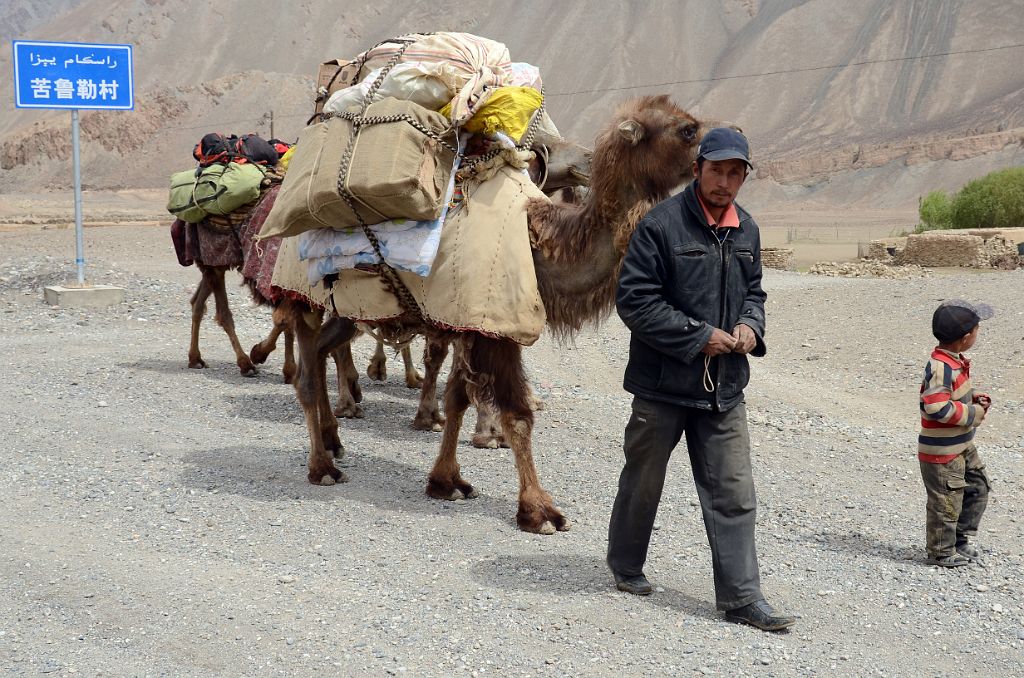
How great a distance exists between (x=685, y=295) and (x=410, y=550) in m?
1.92

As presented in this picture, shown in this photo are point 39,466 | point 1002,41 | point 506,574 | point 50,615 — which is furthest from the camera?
point 1002,41

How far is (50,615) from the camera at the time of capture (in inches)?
178

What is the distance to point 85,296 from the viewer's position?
14.3 meters

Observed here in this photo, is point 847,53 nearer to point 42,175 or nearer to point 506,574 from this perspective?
point 42,175

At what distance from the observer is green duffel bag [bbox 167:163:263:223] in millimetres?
9586

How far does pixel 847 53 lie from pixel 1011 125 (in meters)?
18.4

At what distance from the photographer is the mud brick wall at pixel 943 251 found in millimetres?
25728

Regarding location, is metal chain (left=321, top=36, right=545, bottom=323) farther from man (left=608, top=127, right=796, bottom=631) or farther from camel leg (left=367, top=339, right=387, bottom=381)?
camel leg (left=367, top=339, right=387, bottom=381)

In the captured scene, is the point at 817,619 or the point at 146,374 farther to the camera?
the point at 146,374

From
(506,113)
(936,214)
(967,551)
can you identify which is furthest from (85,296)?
(936,214)

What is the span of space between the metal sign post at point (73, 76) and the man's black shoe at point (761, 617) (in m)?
13.4

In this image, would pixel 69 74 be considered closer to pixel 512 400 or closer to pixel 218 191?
pixel 218 191

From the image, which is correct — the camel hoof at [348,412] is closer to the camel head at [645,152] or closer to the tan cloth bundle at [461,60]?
the tan cloth bundle at [461,60]

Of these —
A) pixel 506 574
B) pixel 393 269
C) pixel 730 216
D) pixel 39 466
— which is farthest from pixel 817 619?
pixel 39 466
